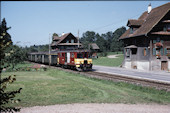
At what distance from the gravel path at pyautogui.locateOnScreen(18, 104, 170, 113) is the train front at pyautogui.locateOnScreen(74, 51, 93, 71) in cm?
1685

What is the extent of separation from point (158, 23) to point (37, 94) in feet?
79.8

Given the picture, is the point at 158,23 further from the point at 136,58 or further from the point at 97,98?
the point at 97,98

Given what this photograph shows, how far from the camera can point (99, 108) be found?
8.96 m

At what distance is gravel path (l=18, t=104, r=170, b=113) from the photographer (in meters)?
8.57

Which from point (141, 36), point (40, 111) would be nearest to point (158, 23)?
point (141, 36)

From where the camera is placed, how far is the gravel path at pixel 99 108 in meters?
8.57

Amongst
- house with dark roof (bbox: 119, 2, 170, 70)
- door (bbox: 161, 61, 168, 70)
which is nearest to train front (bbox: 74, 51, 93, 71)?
house with dark roof (bbox: 119, 2, 170, 70)

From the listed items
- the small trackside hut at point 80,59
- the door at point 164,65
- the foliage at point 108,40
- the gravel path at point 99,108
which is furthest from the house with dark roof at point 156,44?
the foliage at point 108,40

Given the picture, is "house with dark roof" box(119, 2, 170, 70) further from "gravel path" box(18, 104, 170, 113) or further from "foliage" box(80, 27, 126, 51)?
"foliage" box(80, 27, 126, 51)

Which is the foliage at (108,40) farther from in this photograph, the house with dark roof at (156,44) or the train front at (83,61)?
the train front at (83,61)

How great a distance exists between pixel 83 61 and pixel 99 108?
57.8 feet

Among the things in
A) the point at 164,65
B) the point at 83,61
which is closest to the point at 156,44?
the point at 164,65

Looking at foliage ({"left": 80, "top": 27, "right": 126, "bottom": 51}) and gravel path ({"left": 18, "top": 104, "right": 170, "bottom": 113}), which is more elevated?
foliage ({"left": 80, "top": 27, "right": 126, "bottom": 51})

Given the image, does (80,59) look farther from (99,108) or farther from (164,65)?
(99,108)
